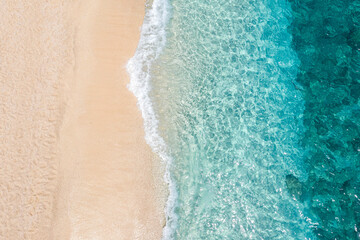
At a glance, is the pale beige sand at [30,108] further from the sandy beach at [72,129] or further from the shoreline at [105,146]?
the shoreline at [105,146]

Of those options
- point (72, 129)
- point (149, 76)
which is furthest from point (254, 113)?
point (72, 129)

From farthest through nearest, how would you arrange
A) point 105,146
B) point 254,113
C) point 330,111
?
point 330,111
point 254,113
point 105,146

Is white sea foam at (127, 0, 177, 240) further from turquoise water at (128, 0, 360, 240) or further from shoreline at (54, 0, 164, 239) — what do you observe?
shoreline at (54, 0, 164, 239)

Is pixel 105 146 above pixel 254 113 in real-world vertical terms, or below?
below

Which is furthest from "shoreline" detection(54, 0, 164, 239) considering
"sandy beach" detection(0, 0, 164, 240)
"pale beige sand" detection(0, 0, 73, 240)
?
"pale beige sand" detection(0, 0, 73, 240)

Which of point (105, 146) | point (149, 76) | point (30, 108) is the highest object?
point (149, 76)

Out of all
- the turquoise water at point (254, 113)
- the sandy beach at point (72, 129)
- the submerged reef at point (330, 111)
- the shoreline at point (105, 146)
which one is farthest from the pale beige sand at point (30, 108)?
the submerged reef at point (330, 111)

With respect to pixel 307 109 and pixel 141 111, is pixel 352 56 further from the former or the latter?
pixel 141 111

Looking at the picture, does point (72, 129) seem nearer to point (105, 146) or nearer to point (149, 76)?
point (105, 146)
